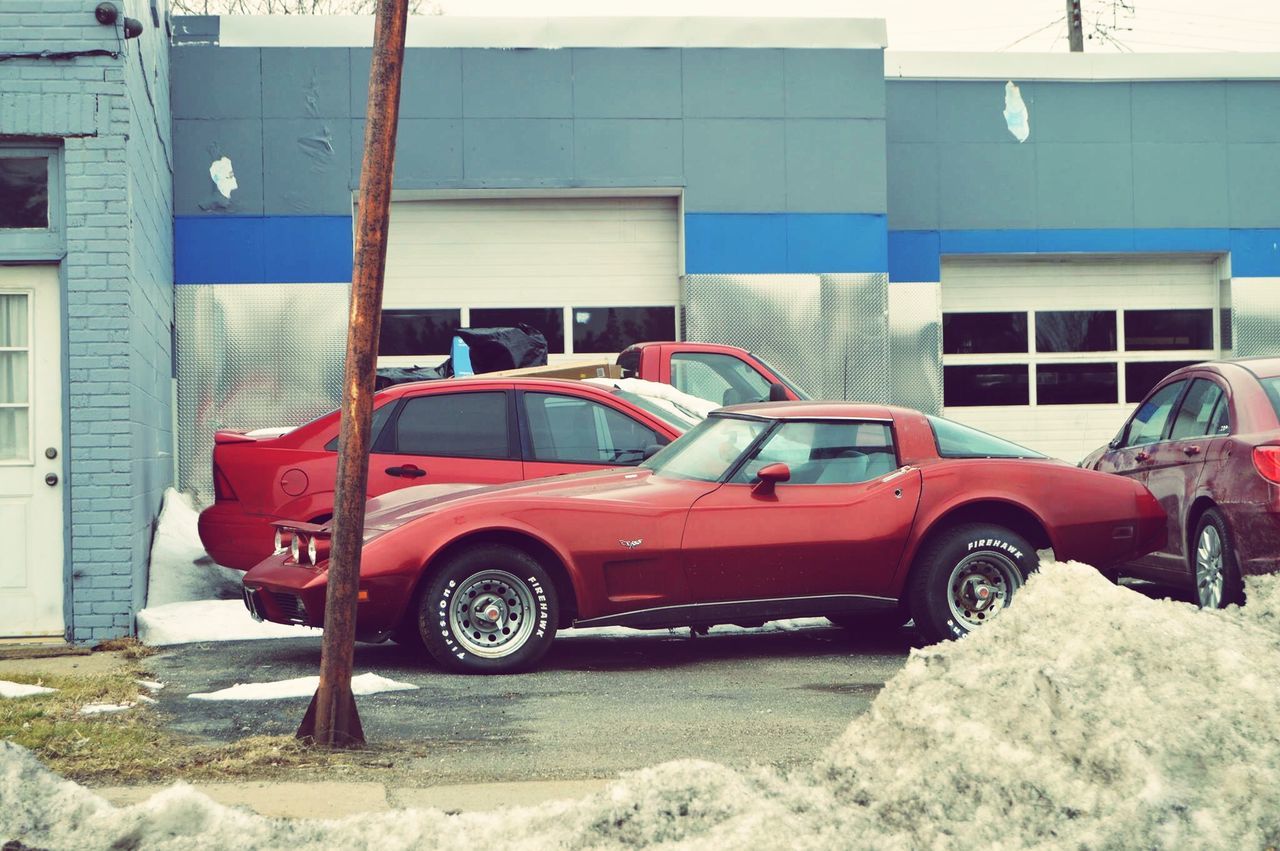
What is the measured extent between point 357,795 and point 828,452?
412cm

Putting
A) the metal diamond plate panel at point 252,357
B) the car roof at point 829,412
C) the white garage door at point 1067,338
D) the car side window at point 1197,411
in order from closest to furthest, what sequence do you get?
the car roof at point 829,412, the car side window at point 1197,411, the metal diamond plate panel at point 252,357, the white garage door at point 1067,338

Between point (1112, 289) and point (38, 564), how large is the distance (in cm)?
1358

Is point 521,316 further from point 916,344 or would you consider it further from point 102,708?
point 102,708

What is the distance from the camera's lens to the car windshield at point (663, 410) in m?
10.0

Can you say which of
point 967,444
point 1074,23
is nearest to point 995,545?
point 967,444

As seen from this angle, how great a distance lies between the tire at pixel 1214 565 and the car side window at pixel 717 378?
5051mm

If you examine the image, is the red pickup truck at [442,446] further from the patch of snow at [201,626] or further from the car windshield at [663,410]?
the patch of snow at [201,626]

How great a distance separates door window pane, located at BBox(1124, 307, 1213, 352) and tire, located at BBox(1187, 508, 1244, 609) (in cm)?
1075

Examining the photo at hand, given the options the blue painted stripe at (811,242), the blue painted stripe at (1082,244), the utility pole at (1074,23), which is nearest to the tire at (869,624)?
the blue painted stripe at (811,242)

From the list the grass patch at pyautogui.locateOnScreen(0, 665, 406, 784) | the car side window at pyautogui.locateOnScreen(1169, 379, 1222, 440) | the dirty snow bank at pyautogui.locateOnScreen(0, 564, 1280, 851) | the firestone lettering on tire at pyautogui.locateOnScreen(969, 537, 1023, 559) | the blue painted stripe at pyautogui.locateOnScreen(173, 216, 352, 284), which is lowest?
the grass patch at pyautogui.locateOnScreen(0, 665, 406, 784)

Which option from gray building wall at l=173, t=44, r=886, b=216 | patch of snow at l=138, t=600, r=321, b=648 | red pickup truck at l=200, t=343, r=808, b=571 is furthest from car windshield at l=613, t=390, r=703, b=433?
gray building wall at l=173, t=44, r=886, b=216

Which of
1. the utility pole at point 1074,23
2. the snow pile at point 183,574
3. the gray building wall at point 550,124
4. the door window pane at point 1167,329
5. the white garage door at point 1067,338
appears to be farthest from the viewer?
the utility pole at point 1074,23

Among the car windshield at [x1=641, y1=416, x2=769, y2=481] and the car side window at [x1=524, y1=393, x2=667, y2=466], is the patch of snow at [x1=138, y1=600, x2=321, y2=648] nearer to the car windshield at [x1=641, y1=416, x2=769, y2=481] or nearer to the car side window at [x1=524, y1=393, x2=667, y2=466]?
the car side window at [x1=524, y1=393, x2=667, y2=466]

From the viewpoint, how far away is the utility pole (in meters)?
28.0
